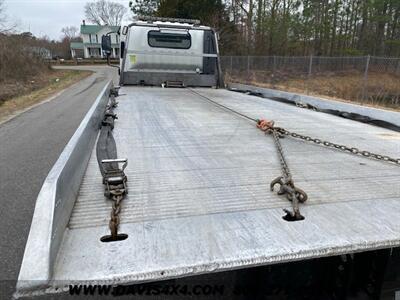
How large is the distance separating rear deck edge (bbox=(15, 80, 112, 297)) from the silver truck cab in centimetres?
585

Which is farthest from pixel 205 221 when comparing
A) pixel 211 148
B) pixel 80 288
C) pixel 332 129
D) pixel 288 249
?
pixel 332 129

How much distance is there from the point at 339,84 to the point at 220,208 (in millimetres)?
18899

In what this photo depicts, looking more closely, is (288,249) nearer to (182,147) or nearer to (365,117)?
(182,147)

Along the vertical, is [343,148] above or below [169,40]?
below

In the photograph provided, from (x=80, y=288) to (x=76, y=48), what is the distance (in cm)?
9048

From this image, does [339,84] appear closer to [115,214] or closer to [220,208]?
[220,208]

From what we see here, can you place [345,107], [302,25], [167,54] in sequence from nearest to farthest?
[345,107], [167,54], [302,25]

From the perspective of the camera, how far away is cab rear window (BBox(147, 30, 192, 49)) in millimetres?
7766

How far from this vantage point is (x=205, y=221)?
1616mm

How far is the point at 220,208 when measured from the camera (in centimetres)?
177

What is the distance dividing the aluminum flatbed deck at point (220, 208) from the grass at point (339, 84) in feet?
43.4

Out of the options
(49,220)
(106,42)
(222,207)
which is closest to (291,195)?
(222,207)

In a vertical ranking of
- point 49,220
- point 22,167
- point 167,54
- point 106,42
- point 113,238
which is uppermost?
point 106,42

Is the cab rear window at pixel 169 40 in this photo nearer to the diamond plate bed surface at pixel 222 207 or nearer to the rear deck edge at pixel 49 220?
the diamond plate bed surface at pixel 222 207
